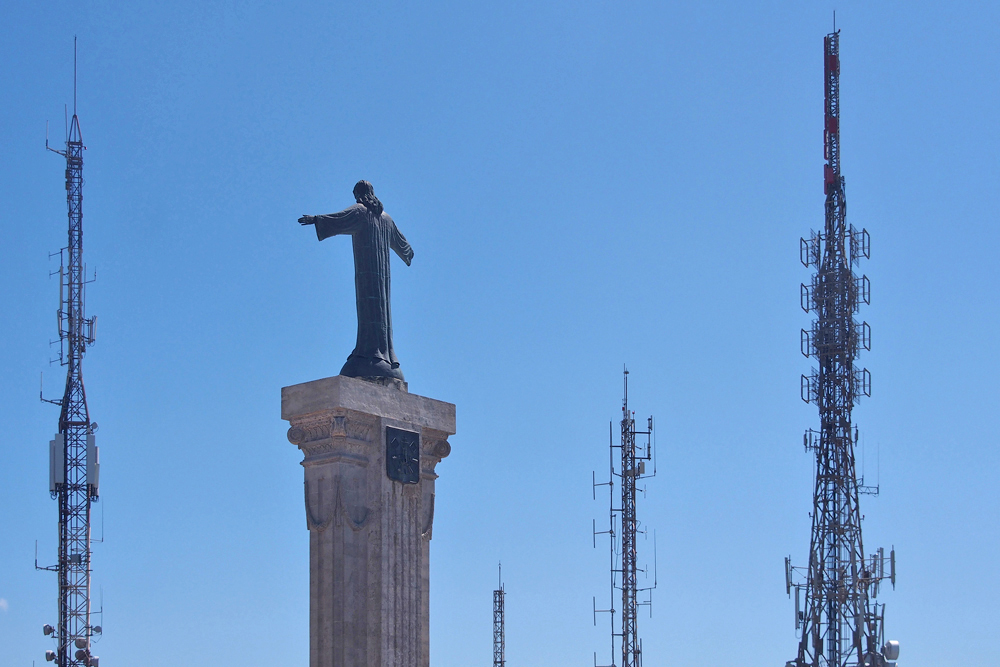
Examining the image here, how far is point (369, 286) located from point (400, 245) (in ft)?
6.16

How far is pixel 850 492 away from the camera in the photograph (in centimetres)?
6031

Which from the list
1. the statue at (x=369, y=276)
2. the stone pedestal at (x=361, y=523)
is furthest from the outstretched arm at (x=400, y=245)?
the stone pedestal at (x=361, y=523)

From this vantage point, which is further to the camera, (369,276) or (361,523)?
(369,276)

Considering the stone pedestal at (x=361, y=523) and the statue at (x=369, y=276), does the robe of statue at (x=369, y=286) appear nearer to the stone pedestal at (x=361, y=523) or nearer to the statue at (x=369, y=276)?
the statue at (x=369, y=276)

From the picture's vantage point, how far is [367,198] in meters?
35.4

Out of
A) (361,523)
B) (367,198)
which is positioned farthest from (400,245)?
(361,523)

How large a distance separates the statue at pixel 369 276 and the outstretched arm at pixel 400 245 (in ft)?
0.68

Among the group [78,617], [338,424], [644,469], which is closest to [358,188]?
[338,424]

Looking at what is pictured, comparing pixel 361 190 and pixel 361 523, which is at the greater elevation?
pixel 361 190

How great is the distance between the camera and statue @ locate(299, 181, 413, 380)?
113 feet

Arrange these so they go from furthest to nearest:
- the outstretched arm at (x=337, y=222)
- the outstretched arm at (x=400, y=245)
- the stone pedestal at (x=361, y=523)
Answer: the outstretched arm at (x=400, y=245) → the outstretched arm at (x=337, y=222) → the stone pedestal at (x=361, y=523)

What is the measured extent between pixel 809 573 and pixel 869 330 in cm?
978

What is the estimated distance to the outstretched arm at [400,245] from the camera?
118ft

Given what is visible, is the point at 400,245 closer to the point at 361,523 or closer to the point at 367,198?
the point at 367,198
